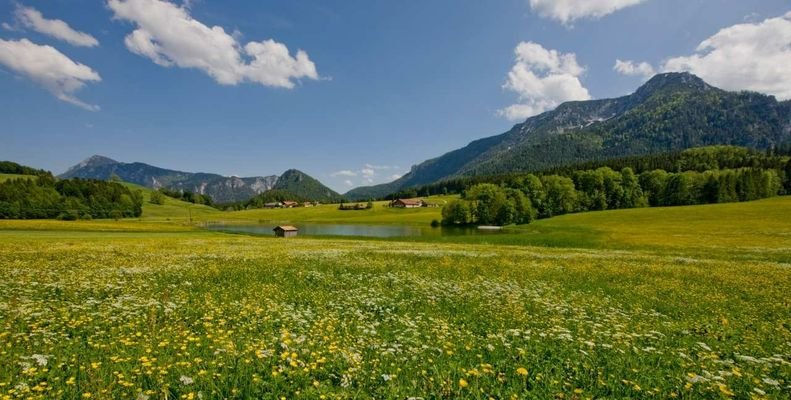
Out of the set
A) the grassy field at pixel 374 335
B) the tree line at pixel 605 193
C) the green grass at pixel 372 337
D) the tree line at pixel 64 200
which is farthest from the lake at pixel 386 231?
the tree line at pixel 64 200

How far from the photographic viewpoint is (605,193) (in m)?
146

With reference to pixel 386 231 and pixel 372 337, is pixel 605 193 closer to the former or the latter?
pixel 386 231

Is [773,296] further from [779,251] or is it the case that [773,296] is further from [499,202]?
[499,202]

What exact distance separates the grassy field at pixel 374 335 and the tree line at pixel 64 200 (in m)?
180

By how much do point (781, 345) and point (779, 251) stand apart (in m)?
44.2

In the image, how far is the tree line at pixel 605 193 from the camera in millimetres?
128500

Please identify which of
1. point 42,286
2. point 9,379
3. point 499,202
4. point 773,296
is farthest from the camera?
point 499,202

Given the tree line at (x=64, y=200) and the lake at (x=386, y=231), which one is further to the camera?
the tree line at (x=64, y=200)

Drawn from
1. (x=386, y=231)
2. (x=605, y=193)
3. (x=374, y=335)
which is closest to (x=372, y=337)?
(x=374, y=335)

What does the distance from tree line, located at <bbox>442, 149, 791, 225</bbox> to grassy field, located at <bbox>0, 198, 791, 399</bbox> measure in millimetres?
110935

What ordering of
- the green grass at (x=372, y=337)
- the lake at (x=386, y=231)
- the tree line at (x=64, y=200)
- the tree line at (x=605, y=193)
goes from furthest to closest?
the tree line at (x=64, y=200) < the tree line at (x=605, y=193) < the lake at (x=386, y=231) < the green grass at (x=372, y=337)

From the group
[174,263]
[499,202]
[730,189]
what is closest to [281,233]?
[499,202]

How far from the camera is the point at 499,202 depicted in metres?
126

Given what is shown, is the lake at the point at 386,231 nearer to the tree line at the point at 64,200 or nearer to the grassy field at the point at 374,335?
the grassy field at the point at 374,335
